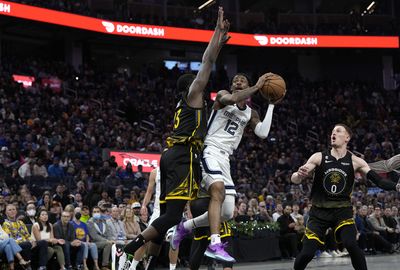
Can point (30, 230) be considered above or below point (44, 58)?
below

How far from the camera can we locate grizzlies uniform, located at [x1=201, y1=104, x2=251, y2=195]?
26.4ft

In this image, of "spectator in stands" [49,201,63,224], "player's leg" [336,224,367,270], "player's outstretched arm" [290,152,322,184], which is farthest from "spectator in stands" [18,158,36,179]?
"player's leg" [336,224,367,270]

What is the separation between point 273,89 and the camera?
7.98m

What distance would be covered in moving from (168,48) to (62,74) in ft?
30.0

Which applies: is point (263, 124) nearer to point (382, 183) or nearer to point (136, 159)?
point (382, 183)

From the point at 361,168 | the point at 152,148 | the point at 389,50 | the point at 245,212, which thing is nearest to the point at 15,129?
the point at 152,148

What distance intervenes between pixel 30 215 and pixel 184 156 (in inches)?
282

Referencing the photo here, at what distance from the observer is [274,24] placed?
125ft

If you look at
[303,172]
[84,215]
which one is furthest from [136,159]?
[303,172]

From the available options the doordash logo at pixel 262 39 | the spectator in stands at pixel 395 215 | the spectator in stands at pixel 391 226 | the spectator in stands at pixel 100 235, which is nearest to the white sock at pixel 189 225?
the spectator in stands at pixel 100 235

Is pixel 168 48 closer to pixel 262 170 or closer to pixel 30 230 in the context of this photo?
pixel 262 170

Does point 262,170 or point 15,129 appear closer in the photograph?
point 15,129

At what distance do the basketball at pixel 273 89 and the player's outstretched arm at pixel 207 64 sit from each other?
818 mm

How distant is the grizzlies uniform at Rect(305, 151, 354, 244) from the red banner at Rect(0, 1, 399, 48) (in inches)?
882
